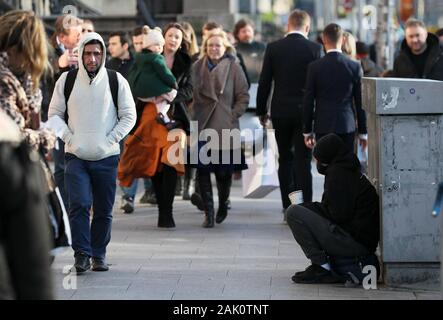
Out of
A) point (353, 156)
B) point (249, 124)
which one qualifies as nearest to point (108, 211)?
point (353, 156)

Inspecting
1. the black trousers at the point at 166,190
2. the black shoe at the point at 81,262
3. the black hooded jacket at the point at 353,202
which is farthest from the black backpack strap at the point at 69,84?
the black trousers at the point at 166,190

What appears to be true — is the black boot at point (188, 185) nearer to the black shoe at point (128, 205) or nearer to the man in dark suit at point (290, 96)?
the black shoe at point (128, 205)

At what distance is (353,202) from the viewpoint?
8.04 metres

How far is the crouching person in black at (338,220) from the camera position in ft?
26.3

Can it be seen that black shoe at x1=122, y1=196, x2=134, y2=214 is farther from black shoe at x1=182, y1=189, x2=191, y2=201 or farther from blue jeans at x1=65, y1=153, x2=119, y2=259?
blue jeans at x1=65, y1=153, x2=119, y2=259

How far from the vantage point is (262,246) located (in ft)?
33.5

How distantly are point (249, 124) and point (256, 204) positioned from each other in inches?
85.2

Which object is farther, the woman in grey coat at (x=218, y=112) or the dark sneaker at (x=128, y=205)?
the dark sneaker at (x=128, y=205)

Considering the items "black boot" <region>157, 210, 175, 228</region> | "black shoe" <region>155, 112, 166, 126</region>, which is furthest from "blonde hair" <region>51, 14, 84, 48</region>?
"black boot" <region>157, 210, 175, 228</region>

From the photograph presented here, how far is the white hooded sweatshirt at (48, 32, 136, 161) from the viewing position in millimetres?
8562

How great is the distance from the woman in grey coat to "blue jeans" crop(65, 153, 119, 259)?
109 inches

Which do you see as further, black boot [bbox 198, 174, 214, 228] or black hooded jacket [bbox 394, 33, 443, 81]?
black hooded jacket [bbox 394, 33, 443, 81]

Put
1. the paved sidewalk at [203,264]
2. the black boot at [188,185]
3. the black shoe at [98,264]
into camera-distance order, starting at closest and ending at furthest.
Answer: the paved sidewalk at [203,264] → the black shoe at [98,264] → the black boot at [188,185]

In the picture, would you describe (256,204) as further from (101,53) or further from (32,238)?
(32,238)
